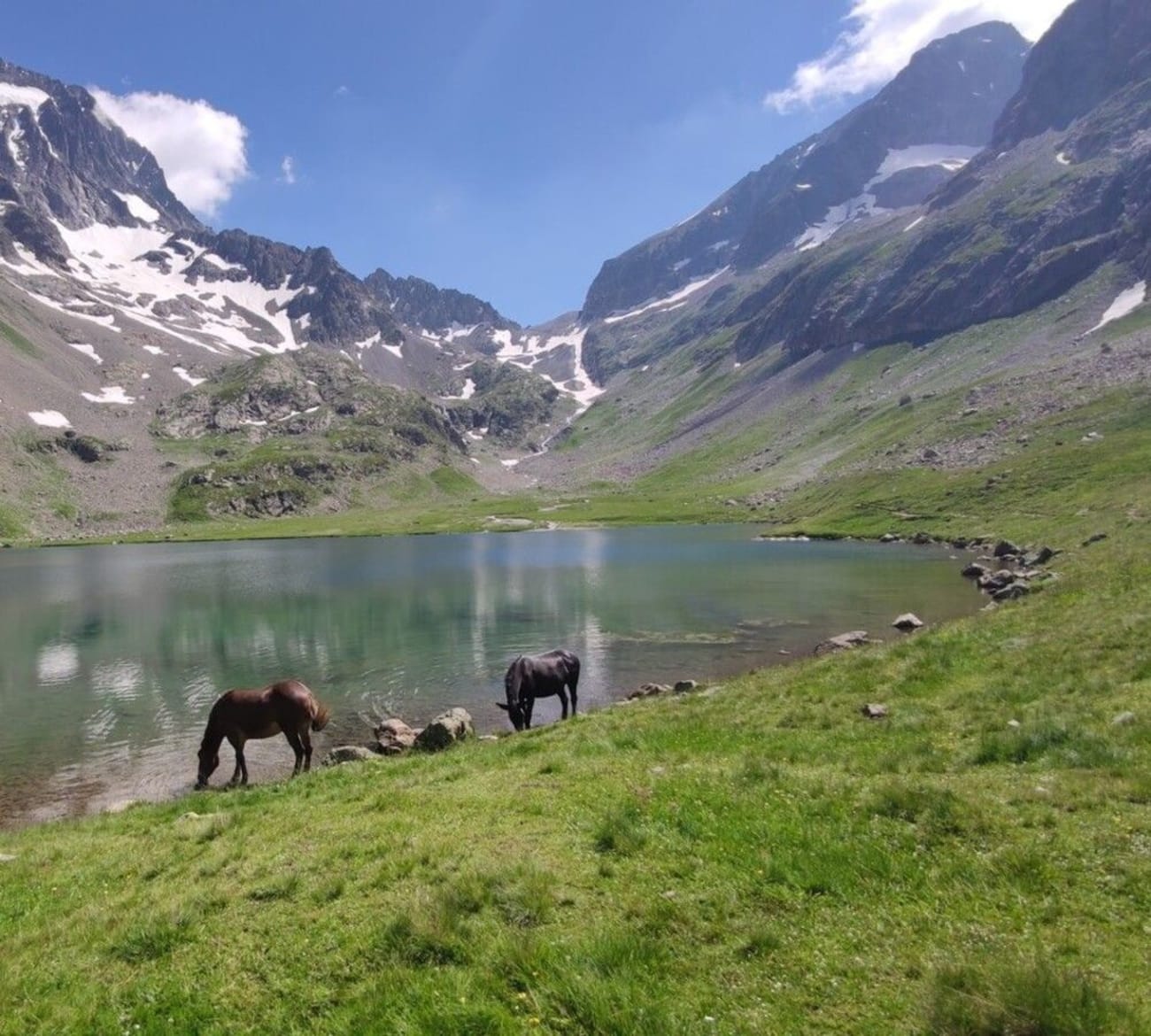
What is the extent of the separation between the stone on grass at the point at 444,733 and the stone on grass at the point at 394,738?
624mm

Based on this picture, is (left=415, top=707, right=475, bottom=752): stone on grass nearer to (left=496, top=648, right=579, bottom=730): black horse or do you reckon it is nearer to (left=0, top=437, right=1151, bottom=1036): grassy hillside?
(left=496, top=648, right=579, bottom=730): black horse

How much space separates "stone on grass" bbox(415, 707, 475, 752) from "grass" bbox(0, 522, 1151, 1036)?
8.53 metres

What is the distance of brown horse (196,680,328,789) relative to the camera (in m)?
25.3

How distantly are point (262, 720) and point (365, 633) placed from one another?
3142 centimetres

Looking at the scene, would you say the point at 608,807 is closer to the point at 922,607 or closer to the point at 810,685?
the point at 810,685

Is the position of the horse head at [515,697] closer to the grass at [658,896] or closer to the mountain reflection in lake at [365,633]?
the mountain reflection in lake at [365,633]

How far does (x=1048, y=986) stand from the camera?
648cm

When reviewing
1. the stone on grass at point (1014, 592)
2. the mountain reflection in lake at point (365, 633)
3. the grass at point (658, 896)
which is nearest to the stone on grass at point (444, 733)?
the mountain reflection in lake at point (365, 633)

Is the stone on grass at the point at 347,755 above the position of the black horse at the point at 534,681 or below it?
below

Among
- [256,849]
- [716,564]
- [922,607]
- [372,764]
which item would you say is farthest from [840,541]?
[256,849]

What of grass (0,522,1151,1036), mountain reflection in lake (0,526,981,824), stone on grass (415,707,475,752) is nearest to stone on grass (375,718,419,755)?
stone on grass (415,707,475,752)

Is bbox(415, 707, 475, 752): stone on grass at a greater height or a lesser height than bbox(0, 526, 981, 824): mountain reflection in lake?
greater

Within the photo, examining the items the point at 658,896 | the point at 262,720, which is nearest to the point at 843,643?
the point at 262,720

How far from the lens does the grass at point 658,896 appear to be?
7.57 metres
